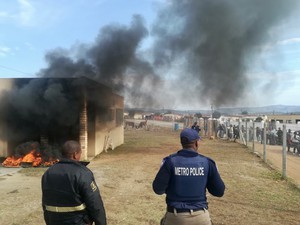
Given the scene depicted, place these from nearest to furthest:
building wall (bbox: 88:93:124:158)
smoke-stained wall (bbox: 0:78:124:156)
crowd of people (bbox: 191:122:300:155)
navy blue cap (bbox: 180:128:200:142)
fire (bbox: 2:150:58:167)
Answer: navy blue cap (bbox: 180:128:200:142) → fire (bbox: 2:150:58:167) → smoke-stained wall (bbox: 0:78:124:156) → building wall (bbox: 88:93:124:158) → crowd of people (bbox: 191:122:300:155)

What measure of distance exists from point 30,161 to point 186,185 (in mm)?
→ 10475

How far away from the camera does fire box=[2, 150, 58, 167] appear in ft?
41.1

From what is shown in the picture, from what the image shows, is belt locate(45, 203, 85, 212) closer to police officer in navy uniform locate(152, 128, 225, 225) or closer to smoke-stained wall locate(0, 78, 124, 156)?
police officer in navy uniform locate(152, 128, 225, 225)

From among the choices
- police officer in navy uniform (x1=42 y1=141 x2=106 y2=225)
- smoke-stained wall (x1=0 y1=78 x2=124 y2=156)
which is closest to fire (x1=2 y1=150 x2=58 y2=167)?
smoke-stained wall (x1=0 y1=78 x2=124 y2=156)

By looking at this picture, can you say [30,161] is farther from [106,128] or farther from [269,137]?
[269,137]

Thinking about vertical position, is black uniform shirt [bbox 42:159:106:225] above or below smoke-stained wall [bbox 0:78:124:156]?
below

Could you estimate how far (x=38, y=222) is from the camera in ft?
19.8

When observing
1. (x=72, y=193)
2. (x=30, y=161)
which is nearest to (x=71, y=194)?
(x=72, y=193)

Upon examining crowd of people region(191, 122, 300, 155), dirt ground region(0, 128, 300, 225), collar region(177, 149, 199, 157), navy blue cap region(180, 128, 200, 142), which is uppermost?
navy blue cap region(180, 128, 200, 142)

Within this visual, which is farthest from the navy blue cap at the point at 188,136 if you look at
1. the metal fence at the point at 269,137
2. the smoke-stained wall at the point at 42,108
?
the metal fence at the point at 269,137

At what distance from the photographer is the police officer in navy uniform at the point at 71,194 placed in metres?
2.93

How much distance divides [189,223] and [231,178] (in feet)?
24.2

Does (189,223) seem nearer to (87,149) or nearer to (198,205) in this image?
(198,205)

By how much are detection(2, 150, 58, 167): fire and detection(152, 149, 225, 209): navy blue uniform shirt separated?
9926mm
